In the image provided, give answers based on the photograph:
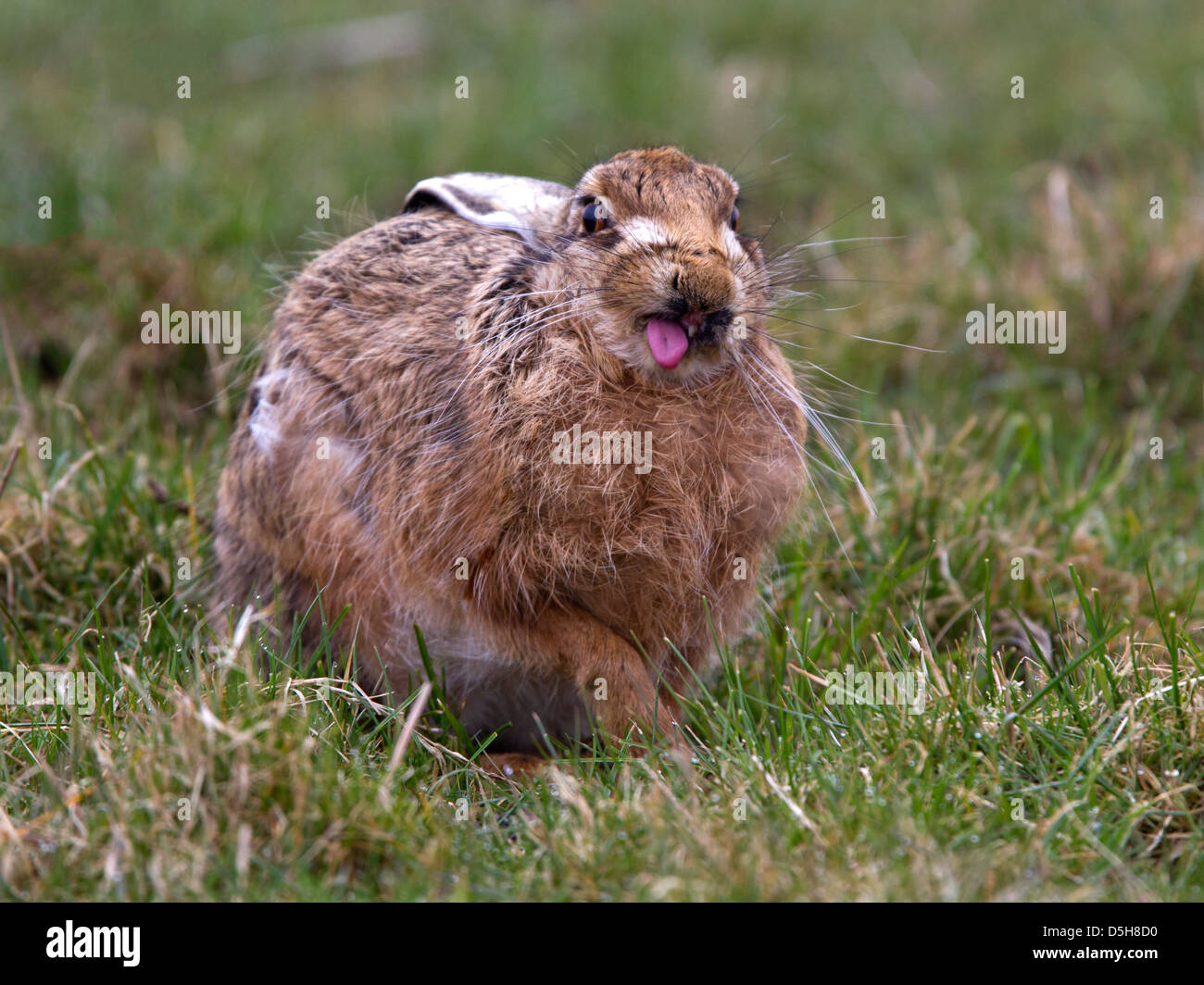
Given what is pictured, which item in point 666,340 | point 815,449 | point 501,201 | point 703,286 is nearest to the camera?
point 703,286

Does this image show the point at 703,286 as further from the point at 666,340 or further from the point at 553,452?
the point at 553,452

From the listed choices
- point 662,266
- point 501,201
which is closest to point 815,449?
point 501,201

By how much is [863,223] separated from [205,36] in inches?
188

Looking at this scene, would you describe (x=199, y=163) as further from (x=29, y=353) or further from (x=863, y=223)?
(x=863, y=223)

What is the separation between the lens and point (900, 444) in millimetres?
5137

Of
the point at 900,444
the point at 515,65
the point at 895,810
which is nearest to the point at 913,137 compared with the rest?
the point at 515,65

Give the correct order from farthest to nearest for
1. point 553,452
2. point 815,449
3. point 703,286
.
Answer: point 815,449, point 553,452, point 703,286

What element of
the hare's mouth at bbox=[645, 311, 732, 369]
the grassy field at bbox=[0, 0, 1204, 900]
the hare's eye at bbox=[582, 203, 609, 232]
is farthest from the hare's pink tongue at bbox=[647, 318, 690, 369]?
the grassy field at bbox=[0, 0, 1204, 900]

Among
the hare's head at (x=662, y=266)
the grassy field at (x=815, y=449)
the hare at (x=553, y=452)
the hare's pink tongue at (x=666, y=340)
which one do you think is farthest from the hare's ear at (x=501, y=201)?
the hare's pink tongue at (x=666, y=340)

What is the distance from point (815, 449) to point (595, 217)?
4.99 feet

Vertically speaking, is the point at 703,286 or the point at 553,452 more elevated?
the point at 703,286

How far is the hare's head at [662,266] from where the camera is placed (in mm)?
3277

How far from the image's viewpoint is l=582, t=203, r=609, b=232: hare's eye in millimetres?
3547

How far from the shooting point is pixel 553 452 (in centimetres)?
349
